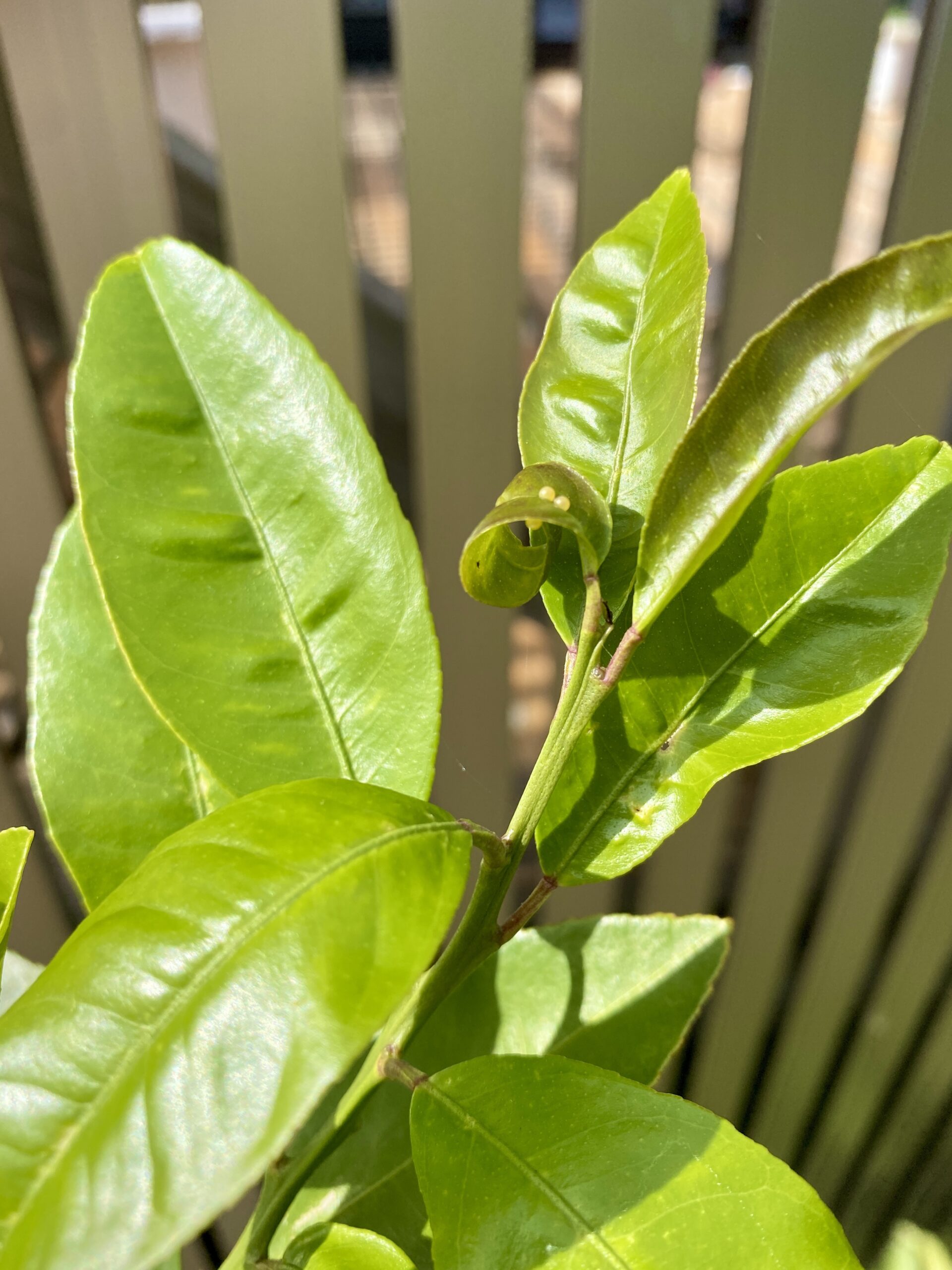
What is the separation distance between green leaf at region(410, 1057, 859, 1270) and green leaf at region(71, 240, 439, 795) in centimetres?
10

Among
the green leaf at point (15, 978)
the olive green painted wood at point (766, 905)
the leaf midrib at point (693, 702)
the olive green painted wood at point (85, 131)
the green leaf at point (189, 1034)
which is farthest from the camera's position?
the olive green painted wood at point (766, 905)

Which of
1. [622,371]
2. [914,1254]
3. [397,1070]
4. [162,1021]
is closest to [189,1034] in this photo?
[162,1021]

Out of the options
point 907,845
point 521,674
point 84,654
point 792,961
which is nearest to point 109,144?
point 84,654

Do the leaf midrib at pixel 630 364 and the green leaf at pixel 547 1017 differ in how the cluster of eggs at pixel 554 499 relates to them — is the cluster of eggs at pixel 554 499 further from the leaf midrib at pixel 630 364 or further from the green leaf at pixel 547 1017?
the green leaf at pixel 547 1017

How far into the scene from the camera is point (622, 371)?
0.28m

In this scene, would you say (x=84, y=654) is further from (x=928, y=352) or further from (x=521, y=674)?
(x=521, y=674)

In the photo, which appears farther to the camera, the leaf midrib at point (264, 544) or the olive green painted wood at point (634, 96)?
the olive green painted wood at point (634, 96)

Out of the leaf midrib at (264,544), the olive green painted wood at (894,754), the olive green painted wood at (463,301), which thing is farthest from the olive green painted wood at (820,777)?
the leaf midrib at (264,544)

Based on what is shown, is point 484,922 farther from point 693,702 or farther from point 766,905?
point 766,905

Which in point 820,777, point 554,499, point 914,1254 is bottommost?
point 914,1254

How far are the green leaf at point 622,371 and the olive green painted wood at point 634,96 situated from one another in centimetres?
44

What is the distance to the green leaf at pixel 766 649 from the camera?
0.26 metres

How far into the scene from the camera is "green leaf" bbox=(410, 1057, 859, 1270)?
0.24 m

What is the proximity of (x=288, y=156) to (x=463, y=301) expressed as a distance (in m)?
0.17
